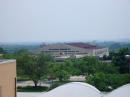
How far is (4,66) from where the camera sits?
3.24m

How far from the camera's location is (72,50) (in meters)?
7.86

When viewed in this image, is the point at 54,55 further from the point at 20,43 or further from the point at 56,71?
the point at 20,43

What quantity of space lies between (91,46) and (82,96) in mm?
4683

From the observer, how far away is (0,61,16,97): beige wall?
127 inches

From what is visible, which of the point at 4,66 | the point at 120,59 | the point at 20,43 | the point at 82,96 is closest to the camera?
the point at 82,96

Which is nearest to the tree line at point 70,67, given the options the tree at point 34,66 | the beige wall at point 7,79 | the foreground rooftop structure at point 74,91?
the tree at point 34,66

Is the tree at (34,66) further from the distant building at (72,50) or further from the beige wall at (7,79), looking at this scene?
the beige wall at (7,79)

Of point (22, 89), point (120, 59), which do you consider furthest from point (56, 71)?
point (120, 59)

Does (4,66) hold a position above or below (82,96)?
above

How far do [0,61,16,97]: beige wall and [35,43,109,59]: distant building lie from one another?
4.03m

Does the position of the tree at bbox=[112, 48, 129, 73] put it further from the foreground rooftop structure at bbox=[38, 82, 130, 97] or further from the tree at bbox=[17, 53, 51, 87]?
the foreground rooftop structure at bbox=[38, 82, 130, 97]

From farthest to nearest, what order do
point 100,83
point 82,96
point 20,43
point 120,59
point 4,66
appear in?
point 20,43 < point 120,59 < point 100,83 < point 4,66 < point 82,96

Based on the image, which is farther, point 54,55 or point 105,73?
point 54,55

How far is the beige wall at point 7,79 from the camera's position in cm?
323
